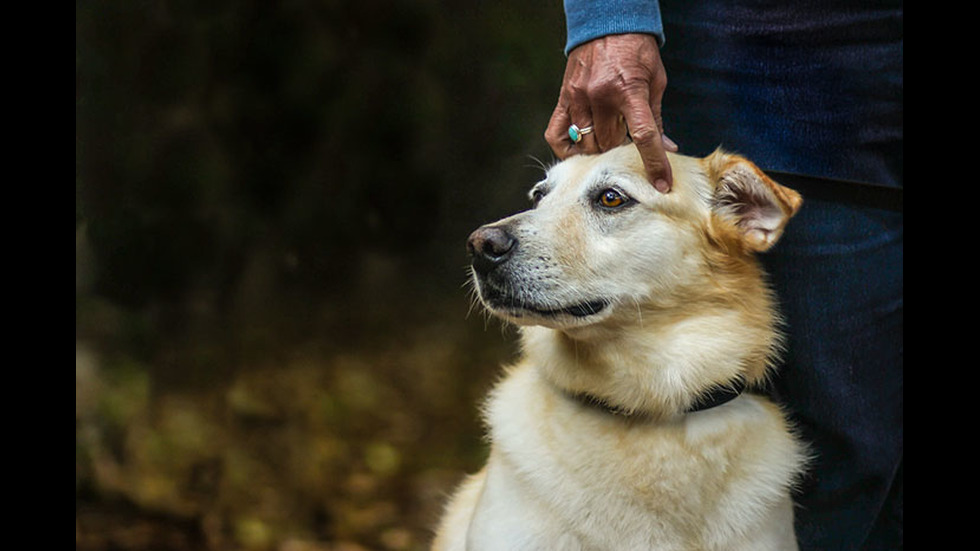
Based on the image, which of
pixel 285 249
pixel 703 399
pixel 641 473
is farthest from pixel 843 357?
pixel 285 249

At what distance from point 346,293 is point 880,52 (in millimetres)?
1634

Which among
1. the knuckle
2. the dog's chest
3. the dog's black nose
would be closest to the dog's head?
the dog's black nose

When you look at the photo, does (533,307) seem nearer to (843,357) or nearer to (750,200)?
(750,200)

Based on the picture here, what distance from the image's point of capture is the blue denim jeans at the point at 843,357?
199 centimetres

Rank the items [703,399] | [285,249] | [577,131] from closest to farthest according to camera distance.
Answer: [703,399], [577,131], [285,249]

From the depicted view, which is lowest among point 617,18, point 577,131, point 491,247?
point 491,247

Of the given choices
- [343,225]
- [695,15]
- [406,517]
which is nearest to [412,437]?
[406,517]

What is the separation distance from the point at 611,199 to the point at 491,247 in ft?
0.96

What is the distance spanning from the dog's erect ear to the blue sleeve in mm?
283

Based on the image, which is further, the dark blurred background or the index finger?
the dark blurred background

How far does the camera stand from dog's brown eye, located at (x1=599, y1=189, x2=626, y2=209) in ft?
6.08

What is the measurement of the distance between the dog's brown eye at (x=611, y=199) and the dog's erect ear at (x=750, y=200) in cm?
21

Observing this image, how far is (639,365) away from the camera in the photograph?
1.84m

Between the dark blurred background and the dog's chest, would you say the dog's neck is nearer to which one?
the dog's chest
